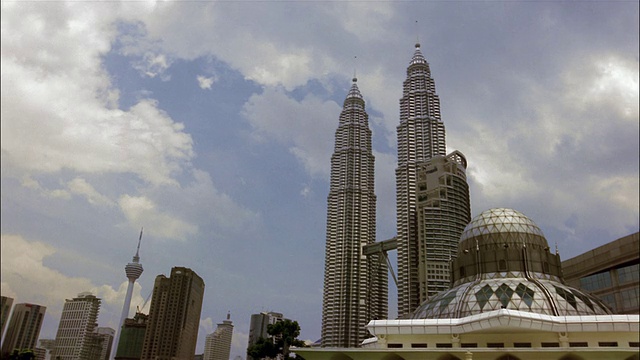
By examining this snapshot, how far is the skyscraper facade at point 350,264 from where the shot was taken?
6909 inches

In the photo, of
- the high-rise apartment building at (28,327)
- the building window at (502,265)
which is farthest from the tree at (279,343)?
the building window at (502,265)

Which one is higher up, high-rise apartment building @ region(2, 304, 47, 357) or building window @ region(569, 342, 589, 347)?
high-rise apartment building @ region(2, 304, 47, 357)

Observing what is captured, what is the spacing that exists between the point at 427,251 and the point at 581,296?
9360cm

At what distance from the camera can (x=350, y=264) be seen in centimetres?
18262

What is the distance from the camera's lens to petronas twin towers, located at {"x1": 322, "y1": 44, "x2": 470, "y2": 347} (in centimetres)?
15600

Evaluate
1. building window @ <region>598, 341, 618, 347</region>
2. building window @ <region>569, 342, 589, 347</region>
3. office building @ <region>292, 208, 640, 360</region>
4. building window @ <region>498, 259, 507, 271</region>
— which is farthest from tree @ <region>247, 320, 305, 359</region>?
building window @ <region>598, 341, 618, 347</region>

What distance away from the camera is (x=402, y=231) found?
6594 inches

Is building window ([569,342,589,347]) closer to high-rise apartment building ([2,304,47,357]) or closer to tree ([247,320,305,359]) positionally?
tree ([247,320,305,359])

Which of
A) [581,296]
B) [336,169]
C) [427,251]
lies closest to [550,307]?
[581,296]

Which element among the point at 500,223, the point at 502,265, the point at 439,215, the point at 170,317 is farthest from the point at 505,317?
the point at 170,317

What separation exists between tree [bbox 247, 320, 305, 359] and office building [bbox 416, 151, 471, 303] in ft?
214

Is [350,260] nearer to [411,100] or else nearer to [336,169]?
[336,169]

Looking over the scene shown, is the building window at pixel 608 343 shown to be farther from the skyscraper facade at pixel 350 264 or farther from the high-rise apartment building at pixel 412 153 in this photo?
the skyscraper facade at pixel 350 264

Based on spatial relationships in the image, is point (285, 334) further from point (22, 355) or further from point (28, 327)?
point (22, 355)
